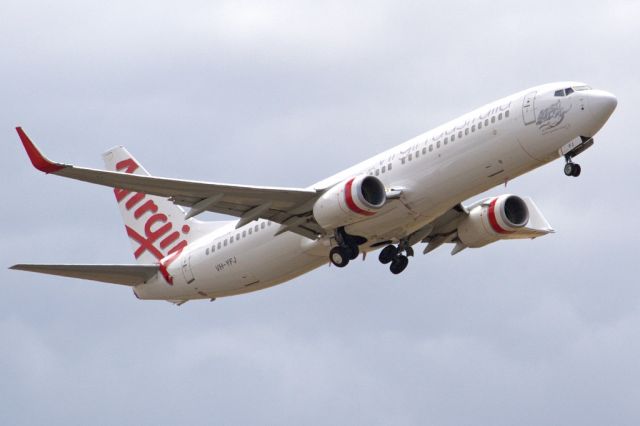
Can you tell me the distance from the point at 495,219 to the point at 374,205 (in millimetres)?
7869

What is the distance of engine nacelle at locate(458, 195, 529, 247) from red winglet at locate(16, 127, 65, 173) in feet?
59.7

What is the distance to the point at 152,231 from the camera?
64812 millimetres

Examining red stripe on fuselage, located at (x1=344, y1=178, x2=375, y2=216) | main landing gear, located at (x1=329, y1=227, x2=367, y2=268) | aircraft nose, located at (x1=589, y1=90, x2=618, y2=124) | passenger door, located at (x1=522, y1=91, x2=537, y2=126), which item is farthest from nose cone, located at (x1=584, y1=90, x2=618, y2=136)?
main landing gear, located at (x1=329, y1=227, x2=367, y2=268)

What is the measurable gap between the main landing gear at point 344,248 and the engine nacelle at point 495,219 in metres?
6.06

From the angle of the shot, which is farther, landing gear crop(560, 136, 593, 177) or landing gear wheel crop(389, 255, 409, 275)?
landing gear wheel crop(389, 255, 409, 275)

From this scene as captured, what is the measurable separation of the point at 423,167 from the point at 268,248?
7.98 meters

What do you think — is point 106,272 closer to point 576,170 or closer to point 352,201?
point 352,201

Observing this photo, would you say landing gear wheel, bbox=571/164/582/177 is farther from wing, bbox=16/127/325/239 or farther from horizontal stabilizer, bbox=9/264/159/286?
horizontal stabilizer, bbox=9/264/159/286

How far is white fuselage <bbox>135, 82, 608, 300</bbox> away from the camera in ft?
167

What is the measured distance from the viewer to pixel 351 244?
5453 cm

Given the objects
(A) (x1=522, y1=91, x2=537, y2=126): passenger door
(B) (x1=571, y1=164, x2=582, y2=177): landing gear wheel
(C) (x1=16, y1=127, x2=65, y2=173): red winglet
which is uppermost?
(C) (x1=16, y1=127, x2=65, y2=173): red winglet

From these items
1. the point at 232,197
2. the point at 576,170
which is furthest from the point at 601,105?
the point at 232,197

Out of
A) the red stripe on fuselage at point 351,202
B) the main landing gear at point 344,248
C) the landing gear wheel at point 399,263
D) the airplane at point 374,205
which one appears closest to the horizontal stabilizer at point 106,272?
the airplane at point 374,205

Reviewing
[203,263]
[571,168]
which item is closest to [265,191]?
[203,263]
